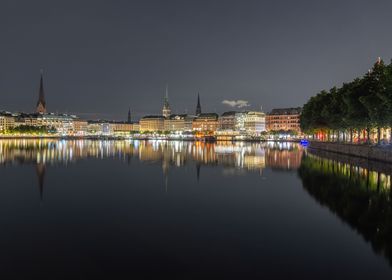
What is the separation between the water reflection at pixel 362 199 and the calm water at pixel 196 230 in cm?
6

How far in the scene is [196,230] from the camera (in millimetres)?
16297

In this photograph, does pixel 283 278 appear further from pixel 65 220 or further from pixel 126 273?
pixel 65 220

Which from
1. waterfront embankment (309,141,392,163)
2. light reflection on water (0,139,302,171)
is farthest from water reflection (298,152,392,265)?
light reflection on water (0,139,302,171)

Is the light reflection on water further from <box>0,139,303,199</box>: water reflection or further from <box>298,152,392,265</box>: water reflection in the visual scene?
<box>298,152,392,265</box>: water reflection

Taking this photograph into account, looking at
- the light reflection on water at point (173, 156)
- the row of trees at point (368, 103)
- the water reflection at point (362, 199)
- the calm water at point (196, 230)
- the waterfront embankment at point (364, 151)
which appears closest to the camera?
the calm water at point (196, 230)

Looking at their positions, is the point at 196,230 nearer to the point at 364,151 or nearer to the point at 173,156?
the point at 364,151

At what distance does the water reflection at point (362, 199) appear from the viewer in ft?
50.7

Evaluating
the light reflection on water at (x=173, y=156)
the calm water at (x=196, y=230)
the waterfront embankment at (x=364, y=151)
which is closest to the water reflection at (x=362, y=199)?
the calm water at (x=196, y=230)

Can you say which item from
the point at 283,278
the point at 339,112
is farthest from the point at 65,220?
the point at 339,112

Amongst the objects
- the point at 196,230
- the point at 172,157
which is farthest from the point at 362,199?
the point at 172,157

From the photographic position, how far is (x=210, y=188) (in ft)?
92.7

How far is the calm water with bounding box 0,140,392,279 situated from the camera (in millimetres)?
11984

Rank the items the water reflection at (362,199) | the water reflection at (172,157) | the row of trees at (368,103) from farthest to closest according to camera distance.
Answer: the row of trees at (368,103)
the water reflection at (172,157)
the water reflection at (362,199)

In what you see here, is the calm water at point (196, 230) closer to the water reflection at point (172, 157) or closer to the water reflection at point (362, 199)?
the water reflection at point (362, 199)
